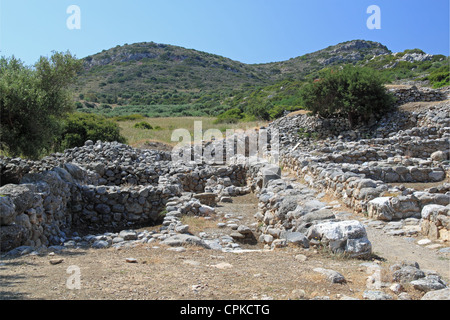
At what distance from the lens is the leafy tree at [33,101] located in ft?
28.3

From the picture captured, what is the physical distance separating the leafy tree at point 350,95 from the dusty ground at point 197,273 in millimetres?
16900

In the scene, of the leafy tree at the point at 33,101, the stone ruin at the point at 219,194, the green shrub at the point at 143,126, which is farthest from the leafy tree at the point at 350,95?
the leafy tree at the point at 33,101

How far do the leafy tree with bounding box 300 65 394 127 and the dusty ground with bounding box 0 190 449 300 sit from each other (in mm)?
16900

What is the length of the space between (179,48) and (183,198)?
93.1m

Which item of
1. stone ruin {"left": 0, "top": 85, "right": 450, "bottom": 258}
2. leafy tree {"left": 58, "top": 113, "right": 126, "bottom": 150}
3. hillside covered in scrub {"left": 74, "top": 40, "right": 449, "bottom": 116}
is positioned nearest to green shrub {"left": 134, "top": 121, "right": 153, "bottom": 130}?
leafy tree {"left": 58, "top": 113, "right": 126, "bottom": 150}

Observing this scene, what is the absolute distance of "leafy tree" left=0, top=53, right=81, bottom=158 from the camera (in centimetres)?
862

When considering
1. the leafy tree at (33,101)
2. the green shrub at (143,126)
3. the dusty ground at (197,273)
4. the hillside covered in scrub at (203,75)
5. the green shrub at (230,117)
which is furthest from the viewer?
the hillside covered in scrub at (203,75)

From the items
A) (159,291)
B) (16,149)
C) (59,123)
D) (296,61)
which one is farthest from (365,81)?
(296,61)

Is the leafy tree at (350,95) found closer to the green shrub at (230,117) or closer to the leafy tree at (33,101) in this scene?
the green shrub at (230,117)

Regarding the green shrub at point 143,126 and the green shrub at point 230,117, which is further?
the green shrub at point 230,117

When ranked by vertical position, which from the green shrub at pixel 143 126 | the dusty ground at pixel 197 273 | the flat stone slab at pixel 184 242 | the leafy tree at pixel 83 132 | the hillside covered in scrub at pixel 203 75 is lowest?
the flat stone slab at pixel 184 242

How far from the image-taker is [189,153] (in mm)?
17438

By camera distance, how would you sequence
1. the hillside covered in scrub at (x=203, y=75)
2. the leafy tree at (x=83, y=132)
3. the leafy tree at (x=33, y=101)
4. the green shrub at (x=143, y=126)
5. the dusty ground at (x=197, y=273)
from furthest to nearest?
the hillside covered in scrub at (x=203, y=75) → the green shrub at (x=143, y=126) → the leafy tree at (x=83, y=132) → the leafy tree at (x=33, y=101) → the dusty ground at (x=197, y=273)

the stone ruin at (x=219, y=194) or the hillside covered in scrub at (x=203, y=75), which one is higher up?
the hillside covered in scrub at (x=203, y=75)
